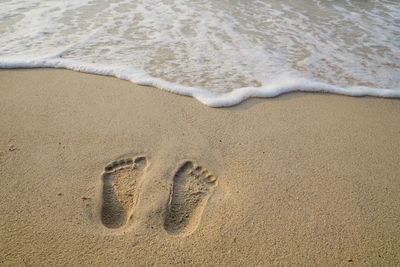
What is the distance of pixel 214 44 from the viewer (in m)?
3.55

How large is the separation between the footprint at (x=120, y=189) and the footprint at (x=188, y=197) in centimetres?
21

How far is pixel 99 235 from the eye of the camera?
60.9 inches

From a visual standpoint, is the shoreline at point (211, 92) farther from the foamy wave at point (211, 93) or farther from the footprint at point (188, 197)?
the footprint at point (188, 197)

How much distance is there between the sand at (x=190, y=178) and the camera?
59.9 inches

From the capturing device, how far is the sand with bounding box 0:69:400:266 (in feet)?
4.99

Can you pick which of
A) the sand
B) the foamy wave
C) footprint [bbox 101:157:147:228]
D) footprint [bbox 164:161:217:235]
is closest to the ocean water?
the foamy wave

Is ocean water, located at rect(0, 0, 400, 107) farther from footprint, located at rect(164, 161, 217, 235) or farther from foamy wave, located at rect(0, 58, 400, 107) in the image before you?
footprint, located at rect(164, 161, 217, 235)

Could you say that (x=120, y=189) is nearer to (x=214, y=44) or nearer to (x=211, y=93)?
(x=211, y=93)

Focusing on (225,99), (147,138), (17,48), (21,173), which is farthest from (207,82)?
(17,48)

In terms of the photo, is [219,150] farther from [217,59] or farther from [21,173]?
[217,59]

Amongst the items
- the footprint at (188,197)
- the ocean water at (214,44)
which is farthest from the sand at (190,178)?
the ocean water at (214,44)

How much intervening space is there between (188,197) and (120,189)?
0.38 m

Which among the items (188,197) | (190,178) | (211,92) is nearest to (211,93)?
(211,92)

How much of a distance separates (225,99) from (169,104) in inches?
17.6
